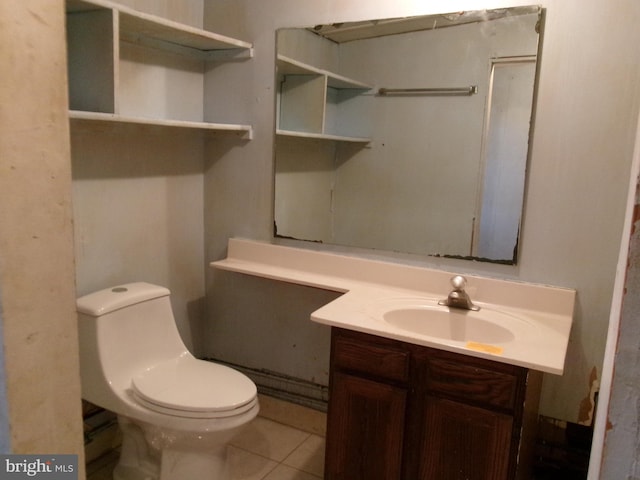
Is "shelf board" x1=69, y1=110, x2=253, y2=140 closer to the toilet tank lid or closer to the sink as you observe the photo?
the toilet tank lid

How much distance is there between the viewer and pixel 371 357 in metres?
1.67

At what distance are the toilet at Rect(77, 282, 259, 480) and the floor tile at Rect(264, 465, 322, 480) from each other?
27cm

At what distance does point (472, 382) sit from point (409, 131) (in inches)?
40.4

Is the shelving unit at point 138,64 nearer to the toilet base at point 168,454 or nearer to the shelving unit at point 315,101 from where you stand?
the shelving unit at point 315,101

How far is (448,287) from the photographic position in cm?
198

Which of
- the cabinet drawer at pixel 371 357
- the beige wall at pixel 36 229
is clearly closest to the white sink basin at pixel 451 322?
the cabinet drawer at pixel 371 357

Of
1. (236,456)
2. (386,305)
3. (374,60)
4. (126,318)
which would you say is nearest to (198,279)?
(126,318)

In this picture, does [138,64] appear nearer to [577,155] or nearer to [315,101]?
[315,101]

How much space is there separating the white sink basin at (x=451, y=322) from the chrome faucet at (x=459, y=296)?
0.8 inches

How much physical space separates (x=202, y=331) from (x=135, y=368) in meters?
0.71

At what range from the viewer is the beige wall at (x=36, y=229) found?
0.97 m

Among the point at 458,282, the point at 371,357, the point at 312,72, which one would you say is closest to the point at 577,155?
the point at 458,282

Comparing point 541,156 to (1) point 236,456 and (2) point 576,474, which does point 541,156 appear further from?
(1) point 236,456

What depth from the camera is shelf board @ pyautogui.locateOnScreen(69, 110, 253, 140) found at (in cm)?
169
